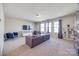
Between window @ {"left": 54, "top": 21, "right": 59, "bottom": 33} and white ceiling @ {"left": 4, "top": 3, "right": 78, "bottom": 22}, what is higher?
white ceiling @ {"left": 4, "top": 3, "right": 78, "bottom": 22}

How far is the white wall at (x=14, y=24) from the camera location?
184 cm

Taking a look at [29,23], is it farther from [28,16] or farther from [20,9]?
[20,9]

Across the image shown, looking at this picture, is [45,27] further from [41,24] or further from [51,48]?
[51,48]

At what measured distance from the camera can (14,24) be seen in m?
1.98

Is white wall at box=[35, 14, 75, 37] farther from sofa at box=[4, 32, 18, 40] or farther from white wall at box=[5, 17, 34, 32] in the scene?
sofa at box=[4, 32, 18, 40]

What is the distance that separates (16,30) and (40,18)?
27.2 inches

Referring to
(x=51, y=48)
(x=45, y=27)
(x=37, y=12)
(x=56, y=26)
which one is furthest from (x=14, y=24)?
(x=51, y=48)

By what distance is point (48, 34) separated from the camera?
2283 millimetres

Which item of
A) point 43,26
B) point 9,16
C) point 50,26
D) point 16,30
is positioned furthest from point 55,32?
point 9,16

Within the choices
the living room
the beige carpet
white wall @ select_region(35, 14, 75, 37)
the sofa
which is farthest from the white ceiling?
the beige carpet

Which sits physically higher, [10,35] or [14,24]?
[14,24]

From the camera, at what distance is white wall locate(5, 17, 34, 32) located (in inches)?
72.3

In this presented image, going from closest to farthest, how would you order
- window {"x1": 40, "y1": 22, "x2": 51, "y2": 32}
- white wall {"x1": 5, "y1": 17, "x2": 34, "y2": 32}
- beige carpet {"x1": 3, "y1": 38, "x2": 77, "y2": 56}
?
white wall {"x1": 5, "y1": 17, "x2": 34, "y2": 32}
beige carpet {"x1": 3, "y1": 38, "x2": 77, "y2": 56}
window {"x1": 40, "y1": 22, "x2": 51, "y2": 32}

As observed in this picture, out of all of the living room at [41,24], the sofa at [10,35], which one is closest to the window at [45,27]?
the living room at [41,24]
